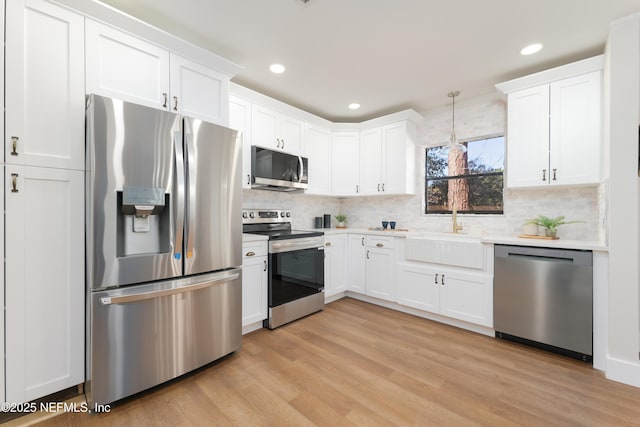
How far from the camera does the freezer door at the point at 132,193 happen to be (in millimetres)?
1633

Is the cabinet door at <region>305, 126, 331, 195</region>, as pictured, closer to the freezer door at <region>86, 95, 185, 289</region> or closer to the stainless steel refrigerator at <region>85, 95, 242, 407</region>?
the stainless steel refrigerator at <region>85, 95, 242, 407</region>

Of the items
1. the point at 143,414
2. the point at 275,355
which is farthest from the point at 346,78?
the point at 143,414

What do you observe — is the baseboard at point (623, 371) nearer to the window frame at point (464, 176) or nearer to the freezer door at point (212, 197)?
the window frame at point (464, 176)

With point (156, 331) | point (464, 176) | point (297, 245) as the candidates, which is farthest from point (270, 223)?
point (464, 176)

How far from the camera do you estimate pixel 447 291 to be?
2.97 metres

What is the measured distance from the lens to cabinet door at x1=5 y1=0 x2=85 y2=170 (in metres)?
1.53

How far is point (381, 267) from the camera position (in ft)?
11.7

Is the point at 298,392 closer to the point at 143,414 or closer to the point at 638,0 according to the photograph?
the point at 143,414

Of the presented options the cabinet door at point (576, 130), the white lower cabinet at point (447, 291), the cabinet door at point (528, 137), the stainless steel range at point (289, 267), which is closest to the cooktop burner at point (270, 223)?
the stainless steel range at point (289, 267)

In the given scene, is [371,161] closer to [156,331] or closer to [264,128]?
[264,128]

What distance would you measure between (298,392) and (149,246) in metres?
1.44

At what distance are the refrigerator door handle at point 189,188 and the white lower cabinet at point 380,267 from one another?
2.35 metres

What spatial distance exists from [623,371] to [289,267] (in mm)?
2789

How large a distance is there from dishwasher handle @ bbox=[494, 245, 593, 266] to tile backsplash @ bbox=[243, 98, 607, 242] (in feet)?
0.76
